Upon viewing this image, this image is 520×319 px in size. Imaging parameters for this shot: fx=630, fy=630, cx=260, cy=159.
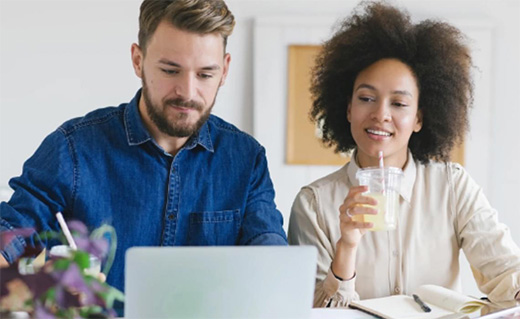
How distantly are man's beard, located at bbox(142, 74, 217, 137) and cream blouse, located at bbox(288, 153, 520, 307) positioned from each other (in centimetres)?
46

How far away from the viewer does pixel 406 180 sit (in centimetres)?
214

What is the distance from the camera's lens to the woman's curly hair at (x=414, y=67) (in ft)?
7.20

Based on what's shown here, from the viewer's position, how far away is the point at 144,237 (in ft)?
6.32

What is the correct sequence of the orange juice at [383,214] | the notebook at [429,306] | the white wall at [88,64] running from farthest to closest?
1. the white wall at [88,64]
2. the orange juice at [383,214]
3. the notebook at [429,306]

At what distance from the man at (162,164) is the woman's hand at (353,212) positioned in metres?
0.20

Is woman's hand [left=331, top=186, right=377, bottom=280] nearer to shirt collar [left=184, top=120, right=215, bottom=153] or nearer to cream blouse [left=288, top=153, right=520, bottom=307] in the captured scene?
cream blouse [left=288, top=153, right=520, bottom=307]

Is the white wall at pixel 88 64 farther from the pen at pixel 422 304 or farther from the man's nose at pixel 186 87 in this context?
the pen at pixel 422 304

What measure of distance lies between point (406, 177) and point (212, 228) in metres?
0.69

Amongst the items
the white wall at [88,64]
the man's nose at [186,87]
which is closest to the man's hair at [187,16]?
the man's nose at [186,87]

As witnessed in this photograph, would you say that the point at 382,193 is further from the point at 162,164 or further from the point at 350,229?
the point at 162,164

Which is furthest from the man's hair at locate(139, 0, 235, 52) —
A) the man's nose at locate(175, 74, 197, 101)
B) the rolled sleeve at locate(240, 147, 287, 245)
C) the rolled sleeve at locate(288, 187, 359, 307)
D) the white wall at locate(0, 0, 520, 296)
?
the white wall at locate(0, 0, 520, 296)

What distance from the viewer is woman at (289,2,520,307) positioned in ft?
6.60

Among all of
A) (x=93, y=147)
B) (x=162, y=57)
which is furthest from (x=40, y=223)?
(x=162, y=57)

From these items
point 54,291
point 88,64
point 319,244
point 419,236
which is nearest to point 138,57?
point 319,244
